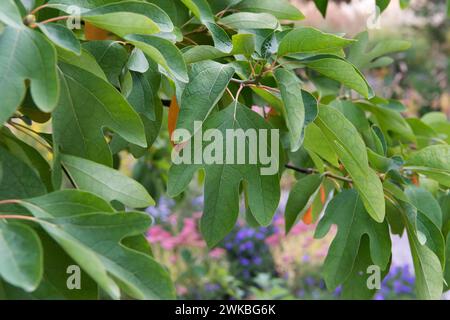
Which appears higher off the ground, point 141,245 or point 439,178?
point 439,178

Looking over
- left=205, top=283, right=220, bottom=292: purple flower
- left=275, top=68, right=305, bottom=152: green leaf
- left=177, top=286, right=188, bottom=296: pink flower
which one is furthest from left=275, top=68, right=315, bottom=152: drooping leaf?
left=205, top=283, right=220, bottom=292: purple flower

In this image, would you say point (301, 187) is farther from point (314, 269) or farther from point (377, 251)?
point (314, 269)

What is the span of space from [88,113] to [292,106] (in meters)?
0.26

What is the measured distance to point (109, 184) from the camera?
828 mm

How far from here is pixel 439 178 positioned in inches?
43.4

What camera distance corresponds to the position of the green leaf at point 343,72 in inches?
34.3

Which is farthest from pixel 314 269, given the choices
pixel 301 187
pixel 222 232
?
pixel 222 232

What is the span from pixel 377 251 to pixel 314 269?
10.1 ft

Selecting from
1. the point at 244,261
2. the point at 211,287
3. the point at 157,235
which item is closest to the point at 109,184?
the point at 211,287

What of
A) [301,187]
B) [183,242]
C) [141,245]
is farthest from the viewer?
[183,242]

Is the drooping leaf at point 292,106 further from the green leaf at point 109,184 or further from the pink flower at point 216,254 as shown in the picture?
the pink flower at point 216,254

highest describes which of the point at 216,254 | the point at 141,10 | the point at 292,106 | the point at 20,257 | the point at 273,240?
the point at 273,240

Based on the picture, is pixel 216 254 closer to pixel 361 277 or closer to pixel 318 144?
pixel 361 277

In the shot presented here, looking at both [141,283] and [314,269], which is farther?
[314,269]
